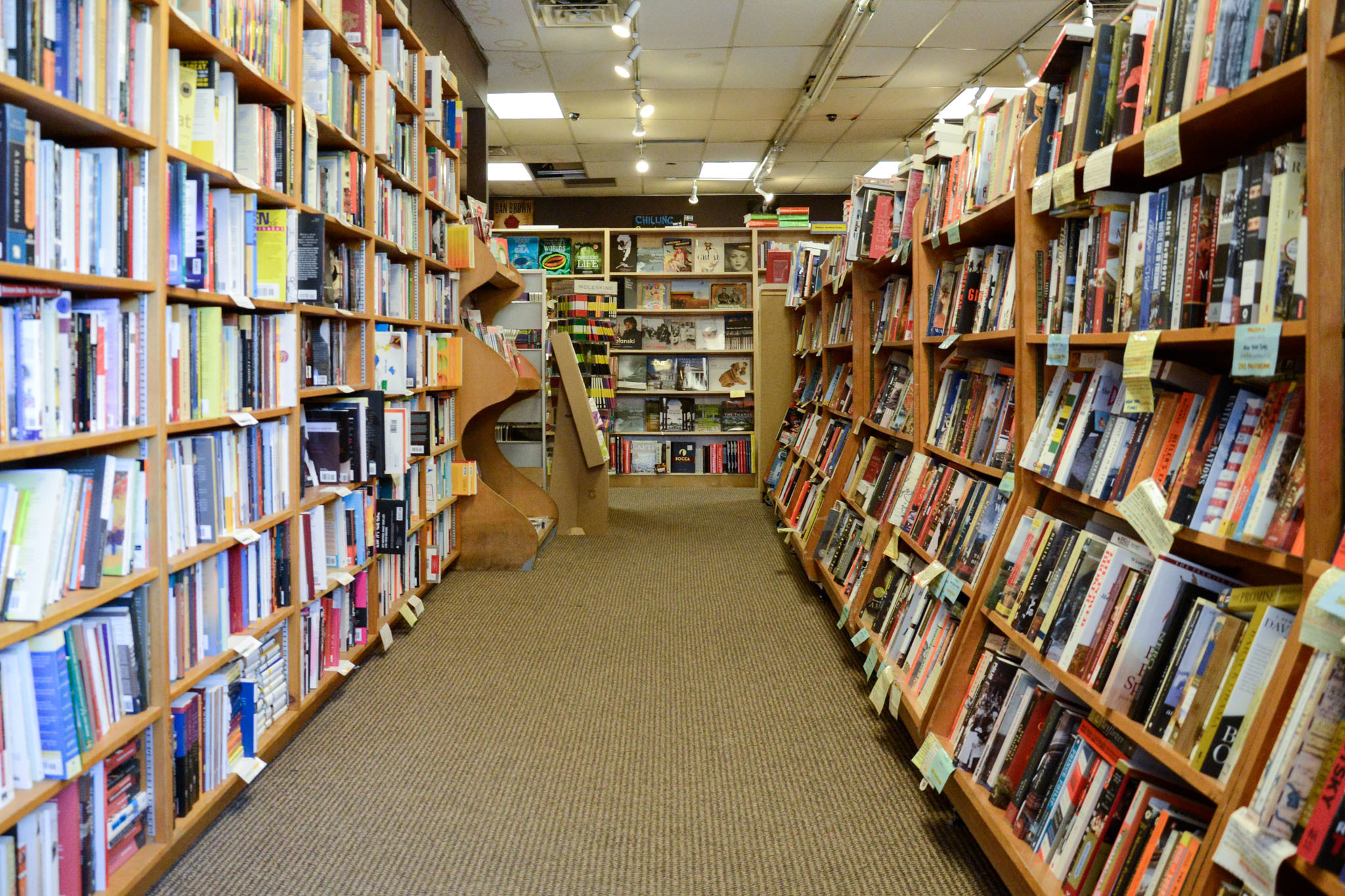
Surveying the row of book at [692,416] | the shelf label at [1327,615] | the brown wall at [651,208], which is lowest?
the row of book at [692,416]

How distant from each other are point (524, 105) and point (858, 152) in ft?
11.0

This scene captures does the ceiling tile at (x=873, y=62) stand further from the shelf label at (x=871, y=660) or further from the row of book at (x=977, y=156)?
the shelf label at (x=871, y=660)

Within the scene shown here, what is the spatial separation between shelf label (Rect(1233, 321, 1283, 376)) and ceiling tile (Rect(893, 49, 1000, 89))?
17.5 ft

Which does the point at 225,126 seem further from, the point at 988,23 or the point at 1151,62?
the point at 988,23

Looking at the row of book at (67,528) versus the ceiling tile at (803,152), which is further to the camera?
the ceiling tile at (803,152)

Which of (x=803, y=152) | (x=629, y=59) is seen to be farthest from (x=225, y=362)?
(x=803, y=152)

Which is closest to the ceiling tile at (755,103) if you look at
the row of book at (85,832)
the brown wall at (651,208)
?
the brown wall at (651,208)

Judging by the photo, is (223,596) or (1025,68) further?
(1025,68)

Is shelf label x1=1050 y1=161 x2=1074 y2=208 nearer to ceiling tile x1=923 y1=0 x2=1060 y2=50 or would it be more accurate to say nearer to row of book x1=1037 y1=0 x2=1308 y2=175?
row of book x1=1037 y1=0 x2=1308 y2=175

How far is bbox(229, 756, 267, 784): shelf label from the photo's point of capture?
2.15 metres

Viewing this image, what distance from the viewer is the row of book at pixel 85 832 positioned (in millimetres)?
1473

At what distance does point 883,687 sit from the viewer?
2.58 metres

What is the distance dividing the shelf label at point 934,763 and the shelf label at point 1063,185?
48.9 inches

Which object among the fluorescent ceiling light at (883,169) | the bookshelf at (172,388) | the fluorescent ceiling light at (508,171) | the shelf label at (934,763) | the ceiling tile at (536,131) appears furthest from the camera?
the fluorescent ceiling light at (883,169)
